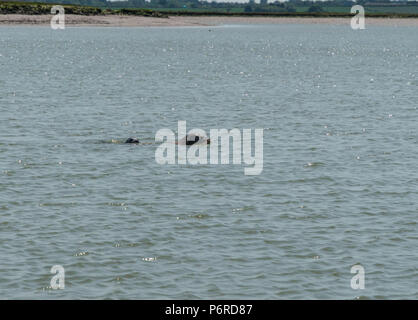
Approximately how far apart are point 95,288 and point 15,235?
208 inches

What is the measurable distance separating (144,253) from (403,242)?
26.9 ft

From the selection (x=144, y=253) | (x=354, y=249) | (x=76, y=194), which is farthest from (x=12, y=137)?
(x=354, y=249)

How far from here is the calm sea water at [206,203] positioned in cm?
2106

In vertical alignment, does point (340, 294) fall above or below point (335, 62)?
below

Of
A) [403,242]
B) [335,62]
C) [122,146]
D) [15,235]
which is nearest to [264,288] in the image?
[403,242]

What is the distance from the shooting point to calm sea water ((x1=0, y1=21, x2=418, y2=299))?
2106 cm

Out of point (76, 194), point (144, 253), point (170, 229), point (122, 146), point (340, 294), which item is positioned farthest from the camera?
point (122, 146)

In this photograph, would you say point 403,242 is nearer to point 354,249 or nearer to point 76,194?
point 354,249

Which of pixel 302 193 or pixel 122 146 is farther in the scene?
pixel 122 146

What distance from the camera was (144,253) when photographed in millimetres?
23000

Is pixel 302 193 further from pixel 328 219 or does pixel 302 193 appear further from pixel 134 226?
pixel 134 226

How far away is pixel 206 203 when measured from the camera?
1145 inches

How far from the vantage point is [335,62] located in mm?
129750

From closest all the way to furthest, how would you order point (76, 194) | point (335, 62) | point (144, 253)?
point (144, 253) < point (76, 194) < point (335, 62)
